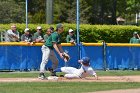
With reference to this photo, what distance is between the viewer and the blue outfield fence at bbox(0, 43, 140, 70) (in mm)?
20828

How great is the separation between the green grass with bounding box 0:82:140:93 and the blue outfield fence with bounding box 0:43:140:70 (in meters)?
5.98

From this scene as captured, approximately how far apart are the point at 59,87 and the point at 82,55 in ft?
25.1

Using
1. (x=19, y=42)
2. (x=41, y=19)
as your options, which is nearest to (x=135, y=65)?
(x=19, y=42)

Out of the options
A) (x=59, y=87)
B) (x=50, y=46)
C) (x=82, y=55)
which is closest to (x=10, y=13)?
(x=82, y=55)

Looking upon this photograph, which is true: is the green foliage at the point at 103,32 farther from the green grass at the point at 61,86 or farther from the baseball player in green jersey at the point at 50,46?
the green grass at the point at 61,86

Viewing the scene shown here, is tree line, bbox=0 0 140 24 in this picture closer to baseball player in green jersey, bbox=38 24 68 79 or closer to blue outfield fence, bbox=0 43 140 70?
blue outfield fence, bbox=0 43 140 70

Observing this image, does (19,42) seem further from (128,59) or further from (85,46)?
(128,59)

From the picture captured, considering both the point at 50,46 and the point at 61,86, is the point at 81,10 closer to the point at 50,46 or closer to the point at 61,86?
the point at 50,46

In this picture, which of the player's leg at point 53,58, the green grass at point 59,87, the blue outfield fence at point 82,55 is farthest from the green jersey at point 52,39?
the blue outfield fence at point 82,55

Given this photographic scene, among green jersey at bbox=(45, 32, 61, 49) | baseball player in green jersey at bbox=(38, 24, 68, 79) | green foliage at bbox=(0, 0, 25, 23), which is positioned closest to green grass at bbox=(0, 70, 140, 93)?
baseball player in green jersey at bbox=(38, 24, 68, 79)

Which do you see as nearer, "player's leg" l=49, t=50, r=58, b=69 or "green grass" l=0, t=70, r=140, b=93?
"green grass" l=0, t=70, r=140, b=93

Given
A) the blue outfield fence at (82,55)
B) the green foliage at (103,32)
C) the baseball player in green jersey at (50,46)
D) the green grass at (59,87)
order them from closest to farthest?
the green grass at (59,87), the baseball player in green jersey at (50,46), the blue outfield fence at (82,55), the green foliage at (103,32)

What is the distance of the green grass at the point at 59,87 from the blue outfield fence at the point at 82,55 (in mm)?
5983

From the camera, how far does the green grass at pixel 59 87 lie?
13.2 metres
